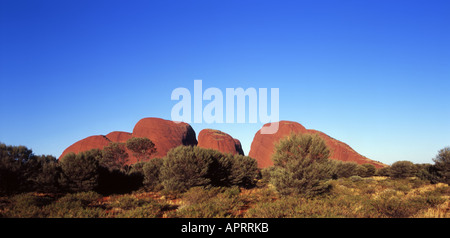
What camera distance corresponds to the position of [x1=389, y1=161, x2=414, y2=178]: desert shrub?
111 feet

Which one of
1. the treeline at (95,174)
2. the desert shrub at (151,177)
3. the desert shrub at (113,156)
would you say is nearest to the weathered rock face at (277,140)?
the desert shrub at (113,156)

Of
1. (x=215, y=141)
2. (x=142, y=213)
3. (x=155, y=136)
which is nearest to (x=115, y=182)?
(x=142, y=213)

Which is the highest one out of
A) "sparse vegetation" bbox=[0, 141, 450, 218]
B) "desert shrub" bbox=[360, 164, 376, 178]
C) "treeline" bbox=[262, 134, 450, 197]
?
"treeline" bbox=[262, 134, 450, 197]

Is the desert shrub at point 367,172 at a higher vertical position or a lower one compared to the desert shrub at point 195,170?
lower

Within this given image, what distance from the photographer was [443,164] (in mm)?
20594

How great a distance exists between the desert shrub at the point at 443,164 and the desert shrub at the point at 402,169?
49.7ft

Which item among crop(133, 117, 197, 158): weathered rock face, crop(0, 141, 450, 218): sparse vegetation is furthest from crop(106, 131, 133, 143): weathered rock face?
crop(0, 141, 450, 218): sparse vegetation

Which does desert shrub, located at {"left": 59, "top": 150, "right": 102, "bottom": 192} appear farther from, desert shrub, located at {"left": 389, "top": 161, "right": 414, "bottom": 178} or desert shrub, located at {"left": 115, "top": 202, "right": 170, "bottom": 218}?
desert shrub, located at {"left": 389, "top": 161, "right": 414, "bottom": 178}

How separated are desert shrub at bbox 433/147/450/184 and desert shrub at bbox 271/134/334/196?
17354mm

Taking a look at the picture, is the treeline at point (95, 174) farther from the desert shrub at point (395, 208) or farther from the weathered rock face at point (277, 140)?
the weathered rock face at point (277, 140)

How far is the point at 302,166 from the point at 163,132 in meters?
82.0

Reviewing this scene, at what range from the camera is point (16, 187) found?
13.1 m

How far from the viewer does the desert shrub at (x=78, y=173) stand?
48.9 feet
